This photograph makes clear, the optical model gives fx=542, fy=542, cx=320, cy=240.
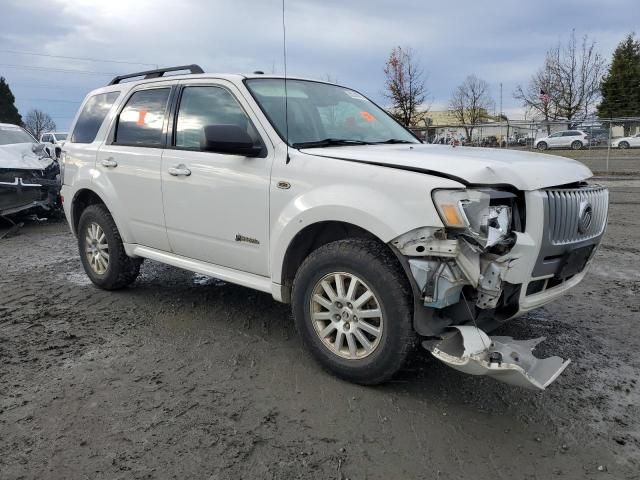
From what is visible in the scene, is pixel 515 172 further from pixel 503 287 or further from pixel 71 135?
pixel 71 135

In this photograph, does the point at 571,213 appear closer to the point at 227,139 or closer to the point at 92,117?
the point at 227,139

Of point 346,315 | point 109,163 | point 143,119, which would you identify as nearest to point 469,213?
point 346,315

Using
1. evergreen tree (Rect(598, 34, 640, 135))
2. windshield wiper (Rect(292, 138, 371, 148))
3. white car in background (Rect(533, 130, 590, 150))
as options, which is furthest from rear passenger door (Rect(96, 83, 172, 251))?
evergreen tree (Rect(598, 34, 640, 135))

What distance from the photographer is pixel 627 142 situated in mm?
24094

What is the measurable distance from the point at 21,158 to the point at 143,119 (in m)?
6.20

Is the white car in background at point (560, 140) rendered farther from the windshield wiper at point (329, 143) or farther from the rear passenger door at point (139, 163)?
the rear passenger door at point (139, 163)

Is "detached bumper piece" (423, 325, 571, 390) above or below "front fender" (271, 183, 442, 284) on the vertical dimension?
below

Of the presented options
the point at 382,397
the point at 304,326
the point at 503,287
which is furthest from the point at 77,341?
the point at 503,287

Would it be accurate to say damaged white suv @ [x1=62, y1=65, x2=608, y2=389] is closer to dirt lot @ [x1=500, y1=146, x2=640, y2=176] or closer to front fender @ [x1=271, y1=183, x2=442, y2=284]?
front fender @ [x1=271, y1=183, x2=442, y2=284]

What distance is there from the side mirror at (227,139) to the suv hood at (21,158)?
Answer: 24.5 feet

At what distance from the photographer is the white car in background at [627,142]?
21828 millimetres

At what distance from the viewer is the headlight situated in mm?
2854

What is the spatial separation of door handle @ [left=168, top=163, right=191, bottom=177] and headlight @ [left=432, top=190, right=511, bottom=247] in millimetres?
2174

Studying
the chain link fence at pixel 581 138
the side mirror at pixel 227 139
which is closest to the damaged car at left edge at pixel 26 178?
the side mirror at pixel 227 139
